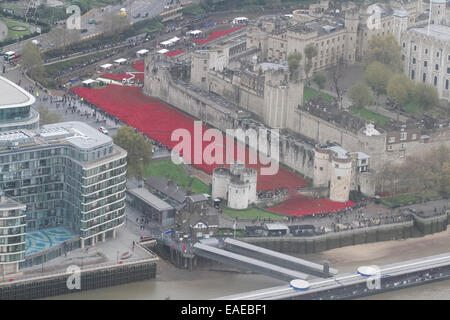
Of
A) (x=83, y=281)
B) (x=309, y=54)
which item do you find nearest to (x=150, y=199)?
(x=83, y=281)

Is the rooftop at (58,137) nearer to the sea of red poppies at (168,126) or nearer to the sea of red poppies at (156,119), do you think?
the sea of red poppies at (168,126)

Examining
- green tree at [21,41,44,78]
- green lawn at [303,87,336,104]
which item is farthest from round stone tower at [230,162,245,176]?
green tree at [21,41,44,78]

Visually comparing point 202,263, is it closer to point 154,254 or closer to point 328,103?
point 154,254

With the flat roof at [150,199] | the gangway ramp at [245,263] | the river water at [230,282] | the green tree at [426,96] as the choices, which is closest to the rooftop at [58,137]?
the flat roof at [150,199]

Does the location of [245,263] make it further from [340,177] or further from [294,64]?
[294,64]

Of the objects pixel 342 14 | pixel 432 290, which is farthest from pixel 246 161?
pixel 342 14

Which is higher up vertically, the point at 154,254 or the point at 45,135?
the point at 45,135
